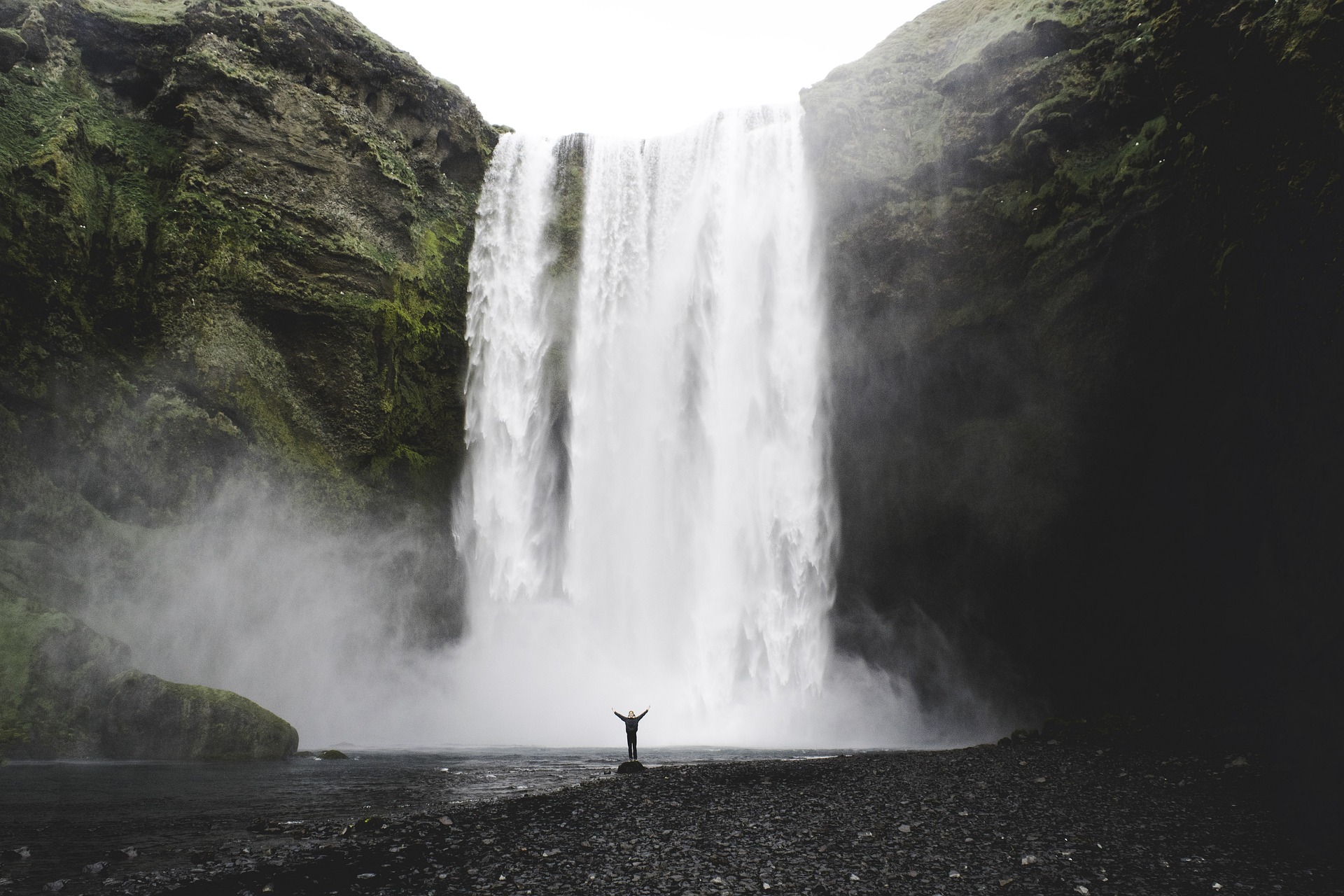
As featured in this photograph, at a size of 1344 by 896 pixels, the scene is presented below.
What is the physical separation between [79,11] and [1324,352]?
30091 mm

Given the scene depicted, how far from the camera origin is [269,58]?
2328 cm

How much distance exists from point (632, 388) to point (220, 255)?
12577 millimetres

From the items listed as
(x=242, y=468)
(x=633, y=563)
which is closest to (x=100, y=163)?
(x=242, y=468)

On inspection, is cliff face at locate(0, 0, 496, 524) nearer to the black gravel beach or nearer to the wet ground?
the wet ground

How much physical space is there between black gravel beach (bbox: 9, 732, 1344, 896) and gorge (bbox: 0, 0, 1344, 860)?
764 cm

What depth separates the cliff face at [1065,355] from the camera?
1375 cm

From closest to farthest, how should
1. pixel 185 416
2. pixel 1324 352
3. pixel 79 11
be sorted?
pixel 1324 352 < pixel 185 416 < pixel 79 11

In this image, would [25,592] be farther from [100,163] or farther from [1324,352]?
[1324,352]

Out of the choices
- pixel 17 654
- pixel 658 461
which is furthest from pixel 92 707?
pixel 658 461

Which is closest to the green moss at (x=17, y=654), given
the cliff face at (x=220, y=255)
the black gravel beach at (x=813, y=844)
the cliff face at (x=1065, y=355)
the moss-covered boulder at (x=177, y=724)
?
the moss-covered boulder at (x=177, y=724)

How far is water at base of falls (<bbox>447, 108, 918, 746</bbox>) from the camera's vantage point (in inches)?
888

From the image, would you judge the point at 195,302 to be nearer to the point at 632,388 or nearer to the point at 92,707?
the point at 92,707

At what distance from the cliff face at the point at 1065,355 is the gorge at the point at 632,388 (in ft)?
0.35

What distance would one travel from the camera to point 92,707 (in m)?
14.8
